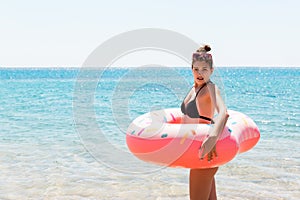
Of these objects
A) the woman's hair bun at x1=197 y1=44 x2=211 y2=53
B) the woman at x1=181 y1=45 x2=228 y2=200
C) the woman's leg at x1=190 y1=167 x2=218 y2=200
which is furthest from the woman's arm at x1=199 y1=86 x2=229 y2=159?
the woman's hair bun at x1=197 y1=44 x2=211 y2=53

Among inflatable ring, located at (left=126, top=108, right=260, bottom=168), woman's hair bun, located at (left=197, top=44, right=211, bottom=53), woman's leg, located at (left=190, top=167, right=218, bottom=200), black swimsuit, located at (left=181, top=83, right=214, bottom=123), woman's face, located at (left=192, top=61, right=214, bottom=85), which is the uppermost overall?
woman's hair bun, located at (left=197, top=44, right=211, bottom=53)

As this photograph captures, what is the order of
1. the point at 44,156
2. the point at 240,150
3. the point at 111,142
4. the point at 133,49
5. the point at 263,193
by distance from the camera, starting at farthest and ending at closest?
1. the point at 111,142
2. the point at 44,156
3. the point at 133,49
4. the point at 263,193
5. the point at 240,150

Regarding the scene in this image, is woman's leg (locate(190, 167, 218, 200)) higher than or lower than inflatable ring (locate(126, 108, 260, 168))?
lower

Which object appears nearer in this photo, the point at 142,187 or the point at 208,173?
the point at 208,173

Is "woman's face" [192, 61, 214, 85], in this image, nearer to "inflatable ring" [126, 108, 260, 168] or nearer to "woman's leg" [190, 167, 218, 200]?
"inflatable ring" [126, 108, 260, 168]

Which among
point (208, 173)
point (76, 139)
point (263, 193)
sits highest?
point (208, 173)

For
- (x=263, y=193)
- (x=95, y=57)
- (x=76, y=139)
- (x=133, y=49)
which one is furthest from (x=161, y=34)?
(x=76, y=139)

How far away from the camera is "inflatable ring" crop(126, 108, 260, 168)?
2.94 meters

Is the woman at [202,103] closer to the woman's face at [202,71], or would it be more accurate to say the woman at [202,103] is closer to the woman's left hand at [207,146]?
the woman's face at [202,71]

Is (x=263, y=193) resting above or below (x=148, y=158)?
below

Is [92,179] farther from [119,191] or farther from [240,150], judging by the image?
[240,150]

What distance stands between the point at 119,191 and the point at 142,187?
305 millimetres

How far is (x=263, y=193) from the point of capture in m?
4.85

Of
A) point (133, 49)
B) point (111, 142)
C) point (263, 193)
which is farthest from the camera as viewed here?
point (111, 142)
